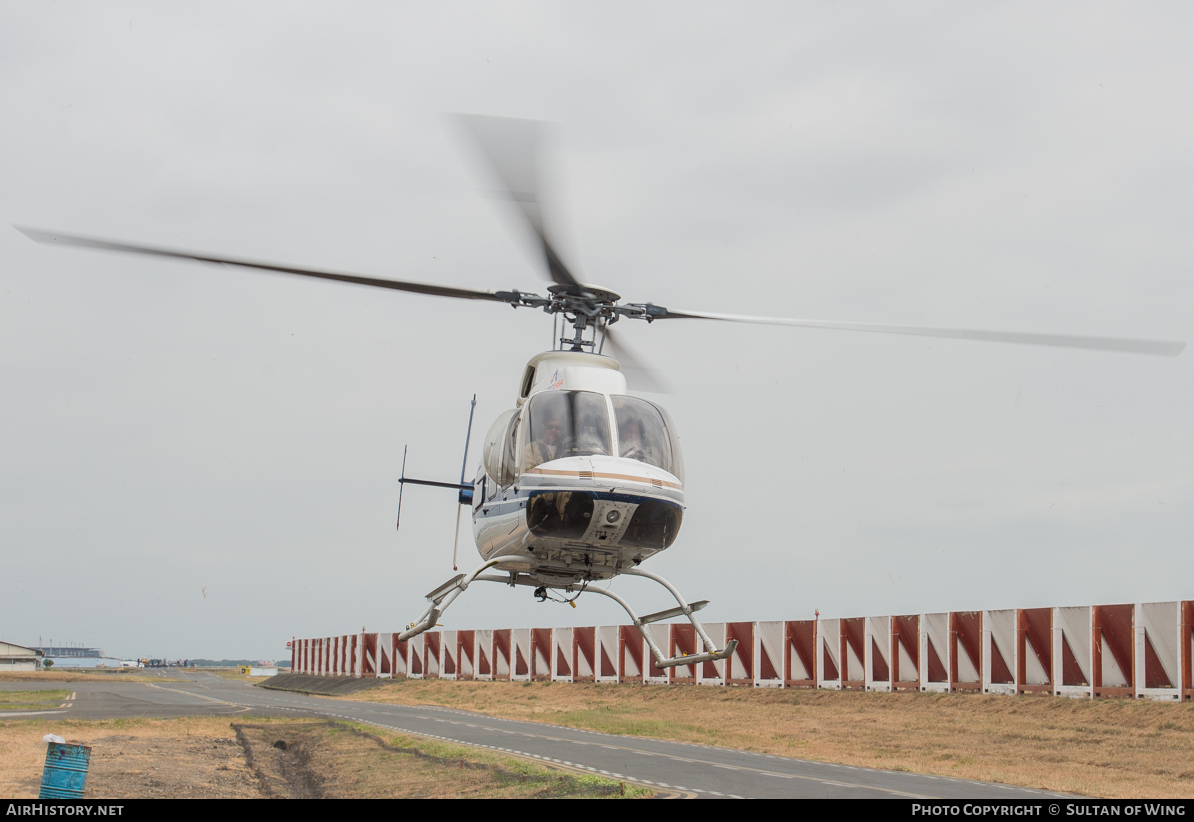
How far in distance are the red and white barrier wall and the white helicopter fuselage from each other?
2.38m

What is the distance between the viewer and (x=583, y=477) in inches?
541

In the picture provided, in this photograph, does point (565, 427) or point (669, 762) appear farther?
point (669, 762)

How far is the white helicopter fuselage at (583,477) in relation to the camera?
45.5ft

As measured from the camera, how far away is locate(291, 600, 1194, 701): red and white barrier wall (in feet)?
96.1

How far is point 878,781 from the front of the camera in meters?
22.1

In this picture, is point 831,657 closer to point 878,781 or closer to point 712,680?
point 712,680

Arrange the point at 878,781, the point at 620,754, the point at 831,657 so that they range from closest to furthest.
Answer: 1. the point at 878,781
2. the point at 620,754
3. the point at 831,657

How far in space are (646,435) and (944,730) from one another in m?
21.6

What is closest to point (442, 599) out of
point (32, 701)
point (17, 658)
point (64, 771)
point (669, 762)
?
point (64, 771)

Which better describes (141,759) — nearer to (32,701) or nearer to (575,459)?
(575,459)

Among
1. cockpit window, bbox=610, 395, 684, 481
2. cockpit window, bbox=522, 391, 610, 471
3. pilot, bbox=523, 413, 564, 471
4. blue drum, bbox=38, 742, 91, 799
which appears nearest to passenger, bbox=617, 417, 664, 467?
cockpit window, bbox=610, 395, 684, 481

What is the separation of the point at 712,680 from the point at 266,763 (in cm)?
2451

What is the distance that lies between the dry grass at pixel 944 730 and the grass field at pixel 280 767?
390 inches
